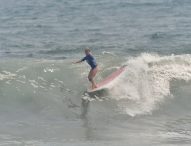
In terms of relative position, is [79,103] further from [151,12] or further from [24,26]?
[151,12]

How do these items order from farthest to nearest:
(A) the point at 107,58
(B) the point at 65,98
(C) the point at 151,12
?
(C) the point at 151,12
(A) the point at 107,58
(B) the point at 65,98

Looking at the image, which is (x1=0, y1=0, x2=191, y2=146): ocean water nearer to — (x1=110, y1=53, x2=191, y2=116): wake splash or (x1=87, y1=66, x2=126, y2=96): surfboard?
(x1=110, y1=53, x2=191, y2=116): wake splash

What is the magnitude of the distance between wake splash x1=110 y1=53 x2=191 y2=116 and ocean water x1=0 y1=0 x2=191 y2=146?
0.13 ft

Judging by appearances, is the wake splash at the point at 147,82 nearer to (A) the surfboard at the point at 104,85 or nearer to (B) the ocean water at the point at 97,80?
(B) the ocean water at the point at 97,80

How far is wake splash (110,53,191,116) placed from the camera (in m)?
21.0

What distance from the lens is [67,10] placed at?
47844 millimetres

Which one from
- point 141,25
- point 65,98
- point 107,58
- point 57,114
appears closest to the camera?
point 57,114

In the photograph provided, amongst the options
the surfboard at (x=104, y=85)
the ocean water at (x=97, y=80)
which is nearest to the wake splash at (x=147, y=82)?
the ocean water at (x=97, y=80)

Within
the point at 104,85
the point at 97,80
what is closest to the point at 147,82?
the point at 97,80

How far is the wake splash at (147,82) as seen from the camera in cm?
2105

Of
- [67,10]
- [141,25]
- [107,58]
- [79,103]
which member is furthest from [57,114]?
[67,10]

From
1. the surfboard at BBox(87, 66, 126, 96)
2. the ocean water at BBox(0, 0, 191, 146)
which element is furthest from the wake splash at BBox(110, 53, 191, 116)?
the surfboard at BBox(87, 66, 126, 96)

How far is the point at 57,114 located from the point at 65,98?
1.97 metres

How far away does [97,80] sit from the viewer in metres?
23.6
